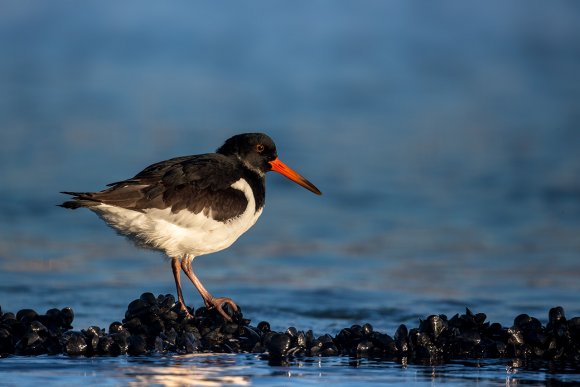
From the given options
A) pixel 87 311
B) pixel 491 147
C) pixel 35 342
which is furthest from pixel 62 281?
pixel 491 147

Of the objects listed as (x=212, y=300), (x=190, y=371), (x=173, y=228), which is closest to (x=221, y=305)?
(x=212, y=300)

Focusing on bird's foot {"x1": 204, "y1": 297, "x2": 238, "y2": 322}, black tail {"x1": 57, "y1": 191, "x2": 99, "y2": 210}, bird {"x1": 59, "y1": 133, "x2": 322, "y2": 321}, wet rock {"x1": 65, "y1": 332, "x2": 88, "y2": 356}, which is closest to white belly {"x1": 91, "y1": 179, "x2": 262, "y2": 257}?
bird {"x1": 59, "y1": 133, "x2": 322, "y2": 321}

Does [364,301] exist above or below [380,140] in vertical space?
below

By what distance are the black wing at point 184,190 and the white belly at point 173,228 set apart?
54 millimetres

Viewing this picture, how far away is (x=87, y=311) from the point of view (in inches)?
384

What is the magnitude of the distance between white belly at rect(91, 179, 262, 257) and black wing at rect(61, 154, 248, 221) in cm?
5

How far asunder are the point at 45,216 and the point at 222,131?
4887 millimetres

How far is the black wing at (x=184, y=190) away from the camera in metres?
8.20

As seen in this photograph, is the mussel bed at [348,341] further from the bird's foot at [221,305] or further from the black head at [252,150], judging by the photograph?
the black head at [252,150]

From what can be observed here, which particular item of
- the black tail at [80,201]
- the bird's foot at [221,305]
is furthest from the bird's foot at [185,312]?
the black tail at [80,201]

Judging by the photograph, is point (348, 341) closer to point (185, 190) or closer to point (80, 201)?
point (185, 190)

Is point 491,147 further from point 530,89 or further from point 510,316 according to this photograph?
point 510,316

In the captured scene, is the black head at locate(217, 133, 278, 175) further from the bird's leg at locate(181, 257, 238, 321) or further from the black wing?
the bird's leg at locate(181, 257, 238, 321)

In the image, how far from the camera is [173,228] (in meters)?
8.41
